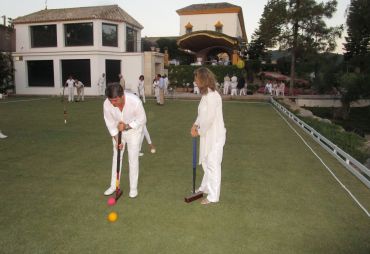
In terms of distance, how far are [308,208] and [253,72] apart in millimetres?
38604

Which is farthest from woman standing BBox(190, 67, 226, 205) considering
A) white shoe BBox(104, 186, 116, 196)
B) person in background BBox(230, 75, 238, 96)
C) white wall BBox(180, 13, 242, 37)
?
white wall BBox(180, 13, 242, 37)

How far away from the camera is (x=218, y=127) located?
186 inches

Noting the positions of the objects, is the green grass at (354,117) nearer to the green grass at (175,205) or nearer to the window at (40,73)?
the green grass at (175,205)

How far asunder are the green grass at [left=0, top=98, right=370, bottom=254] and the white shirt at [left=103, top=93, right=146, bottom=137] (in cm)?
119

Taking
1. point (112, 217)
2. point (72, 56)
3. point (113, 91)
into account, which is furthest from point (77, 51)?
point (112, 217)

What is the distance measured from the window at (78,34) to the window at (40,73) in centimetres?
259

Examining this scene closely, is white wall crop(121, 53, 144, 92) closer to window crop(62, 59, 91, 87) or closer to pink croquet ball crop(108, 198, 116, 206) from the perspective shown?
window crop(62, 59, 91, 87)

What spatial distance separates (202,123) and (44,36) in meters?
28.4

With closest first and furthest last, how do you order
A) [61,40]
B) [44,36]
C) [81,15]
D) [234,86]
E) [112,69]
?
[234,86] < [81,15] < [61,40] < [112,69] < [44,36]

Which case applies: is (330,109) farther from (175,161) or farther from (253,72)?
(175,161)

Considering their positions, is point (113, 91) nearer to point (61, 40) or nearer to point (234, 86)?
point (234, 86)

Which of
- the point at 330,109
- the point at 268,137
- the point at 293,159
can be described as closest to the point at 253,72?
the point at 330,109

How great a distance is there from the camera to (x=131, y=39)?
30109 mm

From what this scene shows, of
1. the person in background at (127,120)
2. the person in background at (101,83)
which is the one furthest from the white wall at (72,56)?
the person in background at (127,120)
